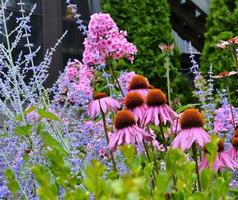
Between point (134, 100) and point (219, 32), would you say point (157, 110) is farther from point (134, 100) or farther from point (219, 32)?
point (219, 32)

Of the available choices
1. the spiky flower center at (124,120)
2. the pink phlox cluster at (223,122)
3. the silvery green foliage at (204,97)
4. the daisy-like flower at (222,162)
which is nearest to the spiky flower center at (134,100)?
the spiky flower center at (124,120)

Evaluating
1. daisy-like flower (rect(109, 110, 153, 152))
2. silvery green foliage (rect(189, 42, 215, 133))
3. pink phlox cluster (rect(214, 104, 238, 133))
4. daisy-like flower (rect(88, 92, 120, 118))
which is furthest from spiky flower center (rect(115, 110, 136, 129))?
pink phlox cluster (rect(214, 104, 238, 133))

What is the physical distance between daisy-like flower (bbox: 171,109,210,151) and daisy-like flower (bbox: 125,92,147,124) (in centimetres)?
16

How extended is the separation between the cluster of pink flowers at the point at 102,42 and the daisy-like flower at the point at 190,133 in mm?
864

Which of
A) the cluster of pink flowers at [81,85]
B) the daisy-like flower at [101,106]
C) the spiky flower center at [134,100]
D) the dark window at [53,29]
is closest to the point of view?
the spiky flower center at [134,100]

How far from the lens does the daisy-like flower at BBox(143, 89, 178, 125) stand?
140 cm

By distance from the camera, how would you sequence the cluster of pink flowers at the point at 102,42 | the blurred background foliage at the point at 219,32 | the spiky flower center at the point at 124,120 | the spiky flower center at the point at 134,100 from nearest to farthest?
the spiky flower center at the point at 124,120
the spiky flower center at the point at 134,100
the cluster of pink flowers at the point at 102,42
the blurred background foliage at the point at 219,32

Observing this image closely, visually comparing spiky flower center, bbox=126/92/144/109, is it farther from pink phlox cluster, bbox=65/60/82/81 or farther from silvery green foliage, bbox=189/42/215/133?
pink phlox cluster, bbox=65/60/82/81

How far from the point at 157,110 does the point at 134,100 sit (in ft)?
0.29

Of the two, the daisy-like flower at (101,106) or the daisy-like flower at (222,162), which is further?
the daisy-like flower at (101,106)

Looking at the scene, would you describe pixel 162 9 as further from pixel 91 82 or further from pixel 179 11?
pixel 91 82

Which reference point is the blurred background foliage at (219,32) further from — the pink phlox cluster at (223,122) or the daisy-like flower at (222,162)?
the daisy-like flower at (222,162)

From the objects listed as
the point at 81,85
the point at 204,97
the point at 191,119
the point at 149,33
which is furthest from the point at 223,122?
the point at 149,33

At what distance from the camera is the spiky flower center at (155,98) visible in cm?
143
